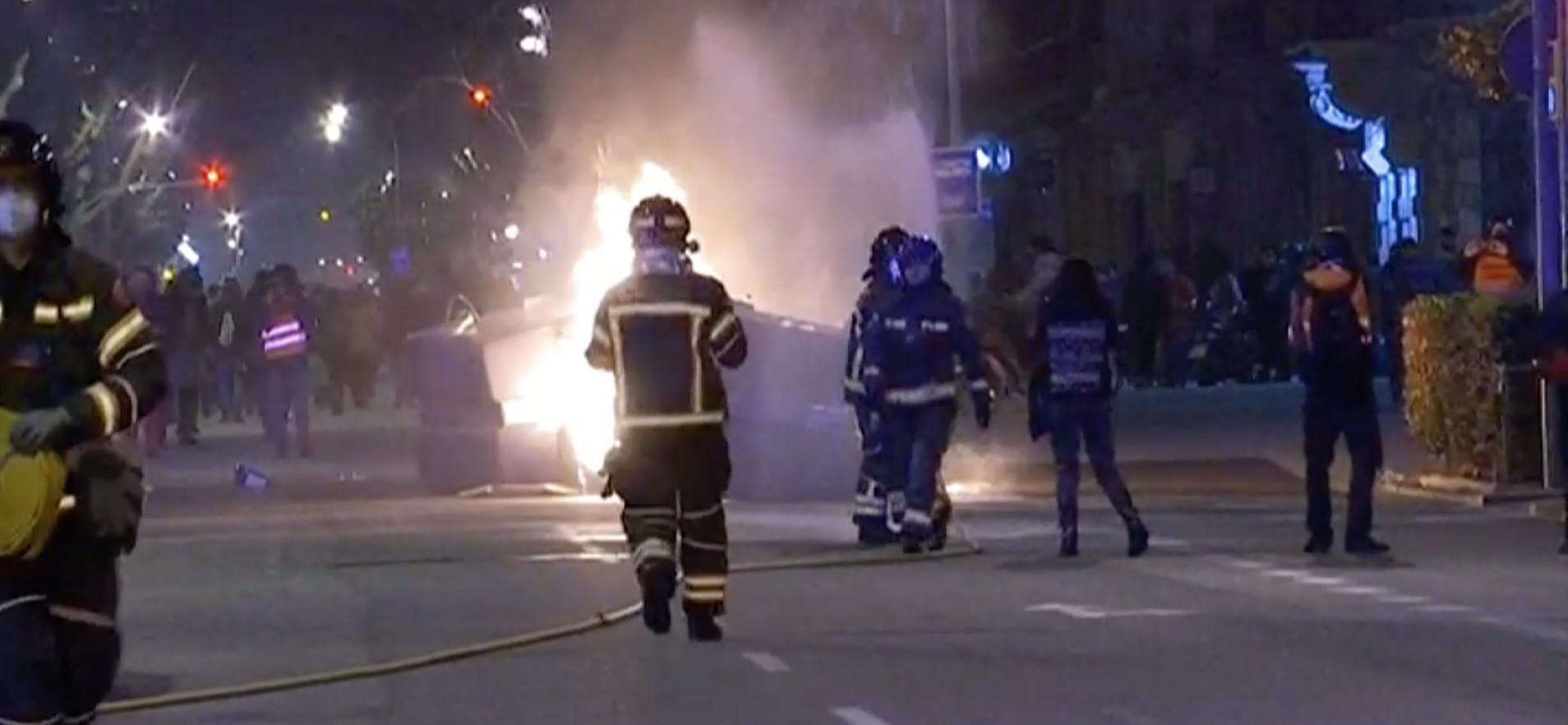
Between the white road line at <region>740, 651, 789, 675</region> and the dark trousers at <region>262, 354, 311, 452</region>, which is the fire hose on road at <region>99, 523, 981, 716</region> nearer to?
the white road line at <region>740, 651, 789, 675</region>

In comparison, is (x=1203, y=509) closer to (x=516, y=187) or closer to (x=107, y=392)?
(x=107, y=392)

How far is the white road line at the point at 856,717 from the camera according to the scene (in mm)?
11891

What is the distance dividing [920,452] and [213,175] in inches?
1664

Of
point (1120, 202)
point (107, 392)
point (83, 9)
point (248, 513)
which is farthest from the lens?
point (83, 9)

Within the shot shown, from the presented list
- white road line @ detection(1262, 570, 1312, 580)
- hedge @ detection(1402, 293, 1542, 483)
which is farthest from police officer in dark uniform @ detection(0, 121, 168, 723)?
hedge @ detection(1402, 293, 1542, 483)

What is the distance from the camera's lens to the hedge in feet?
75.0

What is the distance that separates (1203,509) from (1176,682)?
10.1 m

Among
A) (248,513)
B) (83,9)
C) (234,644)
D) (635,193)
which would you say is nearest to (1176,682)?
(234,644)

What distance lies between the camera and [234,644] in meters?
15.0

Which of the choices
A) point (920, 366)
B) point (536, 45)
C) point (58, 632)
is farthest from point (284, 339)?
point (536, 45)

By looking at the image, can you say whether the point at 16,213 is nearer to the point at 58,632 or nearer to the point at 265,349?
the point at 58,632

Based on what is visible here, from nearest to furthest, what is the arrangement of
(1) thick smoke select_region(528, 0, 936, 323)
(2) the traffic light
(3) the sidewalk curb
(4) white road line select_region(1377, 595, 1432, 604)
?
(4) white road line select_region(1377, 595, 1432, 604), (3) the sidewalk curb, (1) thick smoke select_region(528, 0, 936, 323), (2) the traffic light

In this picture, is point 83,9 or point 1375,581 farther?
point 83,9

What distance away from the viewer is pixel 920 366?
18.8 meters
